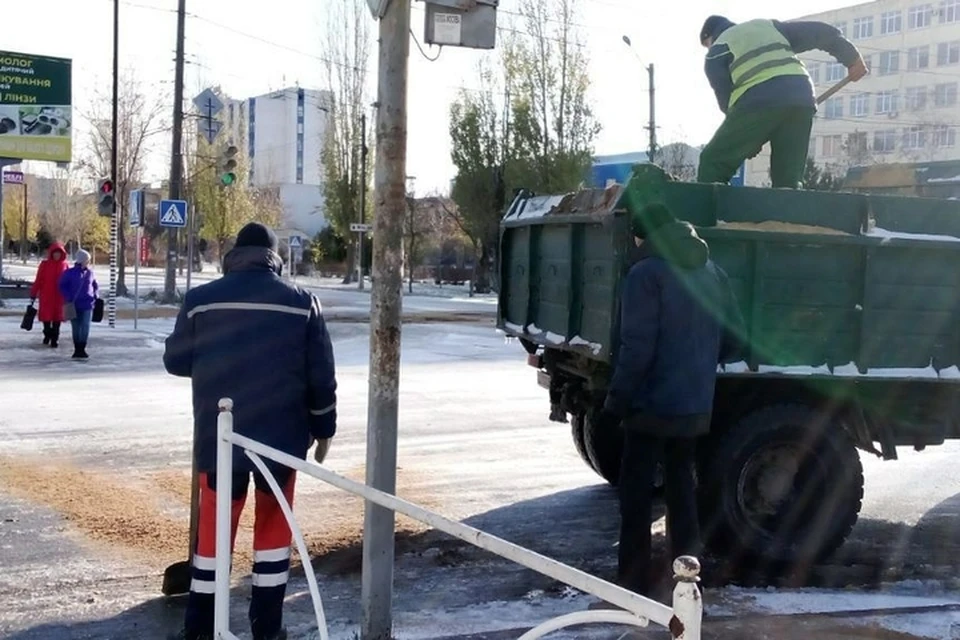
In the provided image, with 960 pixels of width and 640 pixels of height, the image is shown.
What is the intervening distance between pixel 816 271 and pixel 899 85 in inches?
2934

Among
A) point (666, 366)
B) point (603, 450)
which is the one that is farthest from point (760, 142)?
point (603, 450)

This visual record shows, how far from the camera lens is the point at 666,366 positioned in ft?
16.3

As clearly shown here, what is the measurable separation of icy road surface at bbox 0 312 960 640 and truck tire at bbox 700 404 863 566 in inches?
10.0

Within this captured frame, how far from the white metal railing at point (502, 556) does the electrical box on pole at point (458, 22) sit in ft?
5.72

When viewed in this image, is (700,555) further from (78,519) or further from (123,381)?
(123,381)

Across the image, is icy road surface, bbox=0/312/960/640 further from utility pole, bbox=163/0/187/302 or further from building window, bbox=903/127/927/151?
building window, bbox=903/127/927/151

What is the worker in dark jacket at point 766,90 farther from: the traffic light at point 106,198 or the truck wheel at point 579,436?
the traffic light at point 106,198

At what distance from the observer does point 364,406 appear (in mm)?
11609

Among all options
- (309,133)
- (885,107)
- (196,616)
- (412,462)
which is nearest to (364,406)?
(412,462)

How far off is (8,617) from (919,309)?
5.00 meters

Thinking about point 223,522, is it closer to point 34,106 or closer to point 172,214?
point 172,214

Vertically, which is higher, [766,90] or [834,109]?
[834,109]

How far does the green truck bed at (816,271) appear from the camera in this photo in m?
5.65

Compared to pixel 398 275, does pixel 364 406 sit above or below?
below
